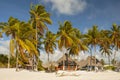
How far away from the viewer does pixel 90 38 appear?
178ft

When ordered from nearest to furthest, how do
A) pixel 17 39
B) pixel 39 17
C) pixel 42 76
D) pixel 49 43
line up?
pixel 42 76, pixel 17 39, pixel 39 17, pixel 49 43

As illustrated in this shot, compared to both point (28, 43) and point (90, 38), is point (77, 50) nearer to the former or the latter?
point (90, 38)

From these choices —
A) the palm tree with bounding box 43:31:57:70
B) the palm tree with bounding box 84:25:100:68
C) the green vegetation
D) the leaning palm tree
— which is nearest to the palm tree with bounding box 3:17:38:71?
the green vegetation

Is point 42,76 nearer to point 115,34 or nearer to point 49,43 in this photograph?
point 49,43

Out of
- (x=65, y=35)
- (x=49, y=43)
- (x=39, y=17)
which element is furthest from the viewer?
(x=49, y=43)

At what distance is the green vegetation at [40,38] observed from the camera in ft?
125

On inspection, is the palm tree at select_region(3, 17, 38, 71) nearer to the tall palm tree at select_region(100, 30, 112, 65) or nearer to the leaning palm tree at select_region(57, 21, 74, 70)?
the leaning palm tree at select_region(57, 21, 74, 70)

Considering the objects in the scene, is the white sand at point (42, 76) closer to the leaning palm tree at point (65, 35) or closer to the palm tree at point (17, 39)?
the palm tree at point (17, 39)

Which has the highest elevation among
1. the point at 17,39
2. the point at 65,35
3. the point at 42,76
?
the point at 65,35

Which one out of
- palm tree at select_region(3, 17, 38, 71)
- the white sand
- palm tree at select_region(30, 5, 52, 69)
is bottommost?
the white sand

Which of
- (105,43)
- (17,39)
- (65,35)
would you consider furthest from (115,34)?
(17,39)

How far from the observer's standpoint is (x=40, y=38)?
48.6 metres

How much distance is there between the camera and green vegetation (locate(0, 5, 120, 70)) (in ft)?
125

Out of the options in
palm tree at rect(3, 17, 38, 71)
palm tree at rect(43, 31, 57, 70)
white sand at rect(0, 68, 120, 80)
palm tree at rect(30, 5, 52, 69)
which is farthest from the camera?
palm tree at rect(43, 31, 57, 70)
